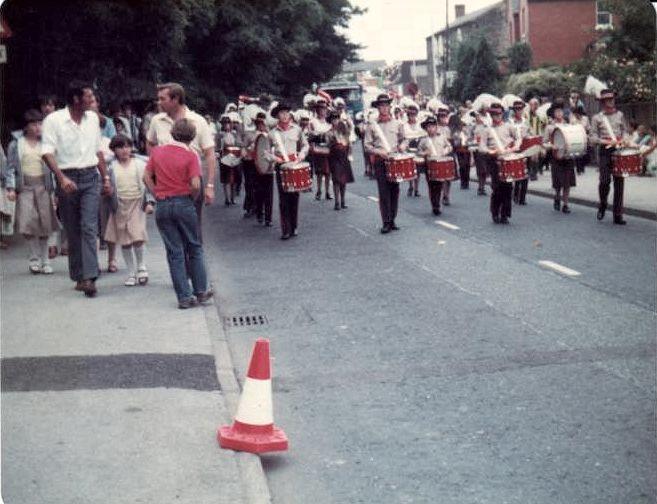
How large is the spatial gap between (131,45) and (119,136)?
463 inches

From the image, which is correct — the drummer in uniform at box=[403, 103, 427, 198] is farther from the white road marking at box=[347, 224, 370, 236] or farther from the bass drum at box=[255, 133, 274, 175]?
the bass drum at box=[255, 133, 274, 175]

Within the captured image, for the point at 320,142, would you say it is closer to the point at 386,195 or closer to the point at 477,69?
the point at 386,195

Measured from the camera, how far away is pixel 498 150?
20438mm

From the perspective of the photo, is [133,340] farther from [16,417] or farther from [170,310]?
[16,417]

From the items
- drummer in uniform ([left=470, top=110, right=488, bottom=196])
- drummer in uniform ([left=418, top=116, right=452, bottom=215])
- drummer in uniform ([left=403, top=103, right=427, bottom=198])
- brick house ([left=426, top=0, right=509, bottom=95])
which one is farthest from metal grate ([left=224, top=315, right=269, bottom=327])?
brick house ([left=426, top=0, right=509, bottom=95])

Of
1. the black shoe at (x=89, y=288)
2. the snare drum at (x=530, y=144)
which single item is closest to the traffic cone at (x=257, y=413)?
the black shoe at (x=89, y=288)

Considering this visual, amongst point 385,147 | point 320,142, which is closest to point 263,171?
point 385,147

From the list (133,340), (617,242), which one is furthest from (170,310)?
(617,242)

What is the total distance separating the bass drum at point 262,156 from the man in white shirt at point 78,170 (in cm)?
714

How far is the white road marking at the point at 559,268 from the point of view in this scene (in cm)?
1340

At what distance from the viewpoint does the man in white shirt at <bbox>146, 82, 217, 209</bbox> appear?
11741 millimetres

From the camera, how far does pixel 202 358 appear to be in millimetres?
8805

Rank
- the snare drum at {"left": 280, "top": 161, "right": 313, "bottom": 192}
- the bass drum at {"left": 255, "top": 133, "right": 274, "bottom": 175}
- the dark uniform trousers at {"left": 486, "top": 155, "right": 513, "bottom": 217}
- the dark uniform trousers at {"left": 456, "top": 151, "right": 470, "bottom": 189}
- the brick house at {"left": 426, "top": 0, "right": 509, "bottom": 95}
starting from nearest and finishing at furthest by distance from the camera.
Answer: the snare drum at {"left": 280, "top": 161, "right": 313, "bottom": 192} → the bass drum at {"left": 255, "top": 133, "right": 274, "bottom": 175} → the dark uniform trousers at {"left": 486, "top": 155, "right": 513, "bottom": 217} → the dark uniform trousers at {"left": 456, "top": 151, "right": 470, "bottom": 189} → the brick house at {"left": 426, "top": 0, "right": 509, "bottom": 95}

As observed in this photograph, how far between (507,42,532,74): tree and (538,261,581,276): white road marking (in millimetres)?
52713
